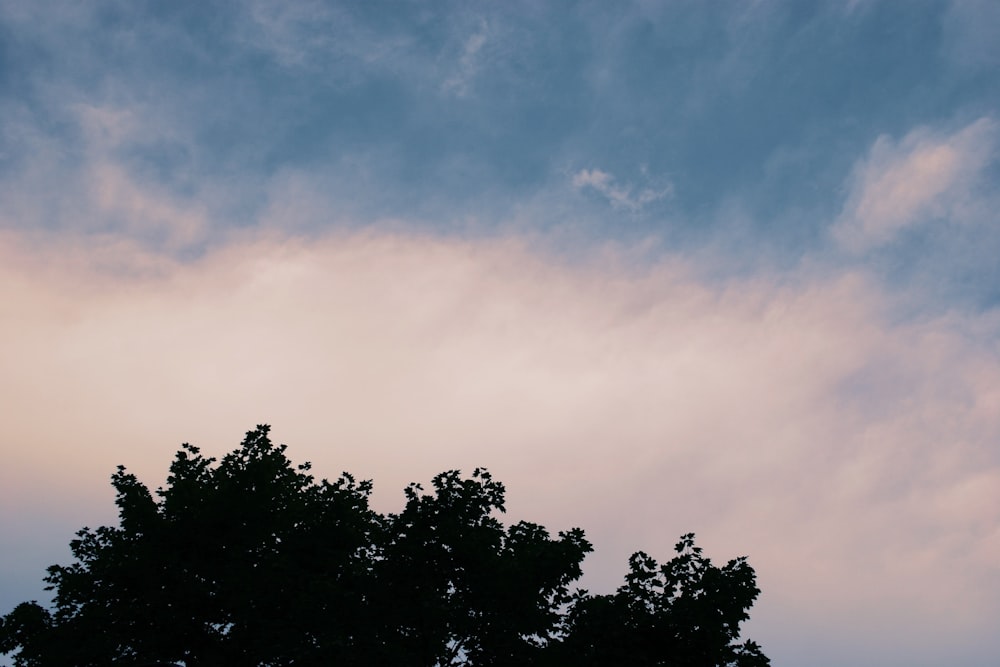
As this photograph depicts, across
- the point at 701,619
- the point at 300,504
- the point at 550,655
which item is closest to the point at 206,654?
the point at 300,504

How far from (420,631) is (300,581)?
5448mm

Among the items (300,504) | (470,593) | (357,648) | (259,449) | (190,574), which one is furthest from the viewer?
(259,449)

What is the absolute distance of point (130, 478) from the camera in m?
27.2

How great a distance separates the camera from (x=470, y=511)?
22.8 metres

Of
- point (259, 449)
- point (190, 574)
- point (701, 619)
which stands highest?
point (259, 449)

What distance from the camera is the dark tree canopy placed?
1934 cm

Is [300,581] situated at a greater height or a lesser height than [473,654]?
greater

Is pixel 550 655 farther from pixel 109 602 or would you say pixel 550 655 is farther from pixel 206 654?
pixel 109 602

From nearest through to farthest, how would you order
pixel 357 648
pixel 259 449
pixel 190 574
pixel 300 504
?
pixel 357 648 < pixel 190 574 < pixel 300 504 < pixel 259 449

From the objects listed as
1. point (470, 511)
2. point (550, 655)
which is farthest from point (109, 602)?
point (550, 655)

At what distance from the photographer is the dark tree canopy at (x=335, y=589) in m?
19.3

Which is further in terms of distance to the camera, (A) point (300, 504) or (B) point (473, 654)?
(A) point (300, 504)

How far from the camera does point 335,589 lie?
20312 millimetres

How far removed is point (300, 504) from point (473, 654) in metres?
9.79
